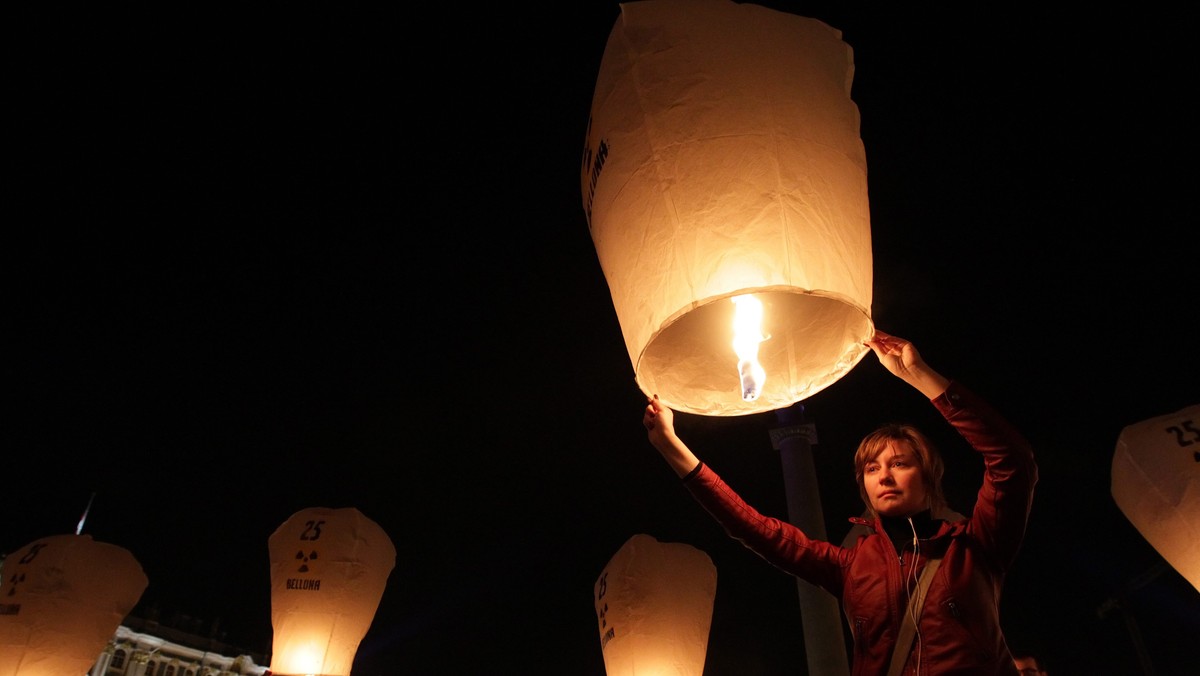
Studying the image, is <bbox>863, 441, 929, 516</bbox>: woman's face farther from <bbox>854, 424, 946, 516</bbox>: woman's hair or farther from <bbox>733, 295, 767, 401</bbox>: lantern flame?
<bbox>733, 295, 767, 401</bbox>: lantern flame

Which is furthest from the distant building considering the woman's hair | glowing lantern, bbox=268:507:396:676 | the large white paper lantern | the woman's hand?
the woman's hand

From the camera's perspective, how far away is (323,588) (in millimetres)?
5316

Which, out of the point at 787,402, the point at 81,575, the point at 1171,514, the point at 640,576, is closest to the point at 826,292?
the point at 787,402

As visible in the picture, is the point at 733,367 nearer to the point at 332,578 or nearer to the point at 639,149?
the point at 639,149

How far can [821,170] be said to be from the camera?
1842 millimetres

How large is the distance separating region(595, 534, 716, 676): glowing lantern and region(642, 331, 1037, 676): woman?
3.80 meters

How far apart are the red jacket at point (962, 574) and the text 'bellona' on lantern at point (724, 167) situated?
423mm

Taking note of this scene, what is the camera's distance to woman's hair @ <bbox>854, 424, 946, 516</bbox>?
84.8 inches

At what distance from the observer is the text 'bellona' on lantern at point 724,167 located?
1.76 m

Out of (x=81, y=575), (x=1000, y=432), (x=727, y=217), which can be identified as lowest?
(x=81, y=575)

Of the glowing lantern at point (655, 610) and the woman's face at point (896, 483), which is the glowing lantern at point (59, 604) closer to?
the glowing lantern at point (655, 610)

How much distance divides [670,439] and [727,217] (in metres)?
0.78

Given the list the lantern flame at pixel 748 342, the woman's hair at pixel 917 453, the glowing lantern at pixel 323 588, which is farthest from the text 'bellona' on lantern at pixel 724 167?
the glowing lantern at pixel 323 588

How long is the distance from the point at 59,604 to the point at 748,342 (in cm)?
579
